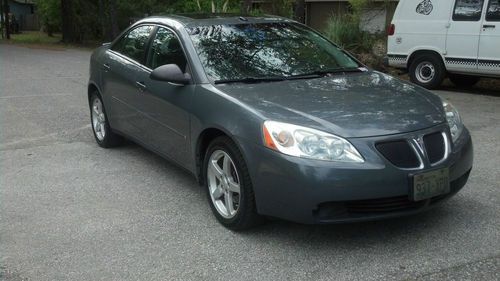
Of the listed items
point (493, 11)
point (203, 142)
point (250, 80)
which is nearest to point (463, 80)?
point (493, 11)

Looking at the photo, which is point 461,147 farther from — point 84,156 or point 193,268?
point 84,156

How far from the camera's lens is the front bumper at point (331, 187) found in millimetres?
3604

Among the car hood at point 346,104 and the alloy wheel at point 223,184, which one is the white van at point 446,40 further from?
the alloy wheel at point 223,184

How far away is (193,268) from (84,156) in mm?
3216

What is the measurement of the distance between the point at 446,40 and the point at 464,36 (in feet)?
1.14

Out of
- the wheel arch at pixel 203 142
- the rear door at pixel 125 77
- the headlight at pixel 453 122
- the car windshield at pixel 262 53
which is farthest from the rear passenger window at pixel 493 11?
the wheel arch at pixel 203 142

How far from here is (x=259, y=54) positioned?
4984 mm

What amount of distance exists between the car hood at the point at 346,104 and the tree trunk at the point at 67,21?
86.4ft

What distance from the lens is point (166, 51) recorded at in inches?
210

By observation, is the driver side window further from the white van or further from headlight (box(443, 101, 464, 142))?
the white van

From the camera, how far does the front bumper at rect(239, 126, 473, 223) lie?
3604 mm

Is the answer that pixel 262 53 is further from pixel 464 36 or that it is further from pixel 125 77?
pixel 464 36

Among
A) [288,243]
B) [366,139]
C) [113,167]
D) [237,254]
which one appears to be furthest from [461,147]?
[113,167]

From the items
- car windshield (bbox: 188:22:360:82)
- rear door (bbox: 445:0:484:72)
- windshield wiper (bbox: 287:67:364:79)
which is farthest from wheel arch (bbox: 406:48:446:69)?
windshield wiper (bbox: 287:67:364:79)
